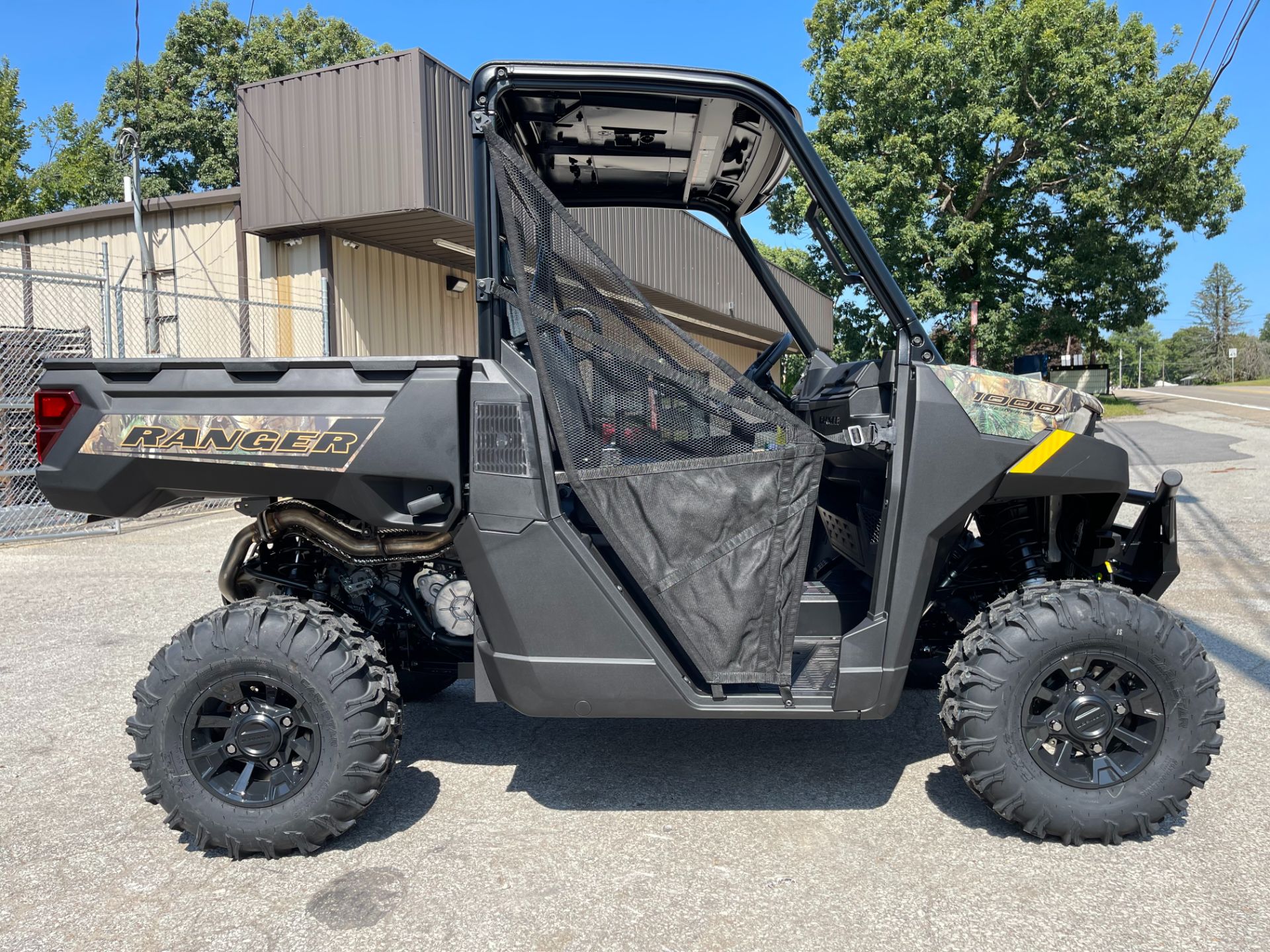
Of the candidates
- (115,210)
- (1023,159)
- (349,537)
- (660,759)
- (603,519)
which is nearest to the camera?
(603,519)

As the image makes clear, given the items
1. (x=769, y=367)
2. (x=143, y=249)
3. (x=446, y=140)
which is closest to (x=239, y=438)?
(x=769, y=367)

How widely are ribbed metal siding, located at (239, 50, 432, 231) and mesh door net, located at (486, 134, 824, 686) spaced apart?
7444 millimetres

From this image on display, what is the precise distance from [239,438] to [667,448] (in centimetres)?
133

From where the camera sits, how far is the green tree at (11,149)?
27.6 metres

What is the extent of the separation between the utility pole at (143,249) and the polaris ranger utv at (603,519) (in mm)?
8736

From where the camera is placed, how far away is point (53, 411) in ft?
9.30

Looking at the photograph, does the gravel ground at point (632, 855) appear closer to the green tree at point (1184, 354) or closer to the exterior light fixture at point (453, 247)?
the exterior light fixture at point (453, 247)

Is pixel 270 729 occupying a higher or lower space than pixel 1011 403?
lower

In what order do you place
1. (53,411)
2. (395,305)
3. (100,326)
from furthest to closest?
1. (100,326)
2. (395,305)
3. (53,411)

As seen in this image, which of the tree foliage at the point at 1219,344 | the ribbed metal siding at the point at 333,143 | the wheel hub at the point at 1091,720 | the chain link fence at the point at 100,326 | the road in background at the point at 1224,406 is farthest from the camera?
the tree foliage at the point at 1219,344

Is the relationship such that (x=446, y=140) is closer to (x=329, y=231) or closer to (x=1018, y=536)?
(x=329, y=231)

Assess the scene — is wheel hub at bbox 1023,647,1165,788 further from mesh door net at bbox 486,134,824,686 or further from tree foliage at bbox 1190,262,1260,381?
tree foliage at bbox 1190,262,1260,381

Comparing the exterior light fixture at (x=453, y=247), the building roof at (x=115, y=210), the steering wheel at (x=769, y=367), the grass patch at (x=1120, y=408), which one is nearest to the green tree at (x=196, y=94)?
the building roof at (x=115, y=210)

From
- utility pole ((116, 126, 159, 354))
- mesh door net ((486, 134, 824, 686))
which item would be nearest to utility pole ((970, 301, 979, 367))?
mesh door net ((486, 134, 824, 686))
